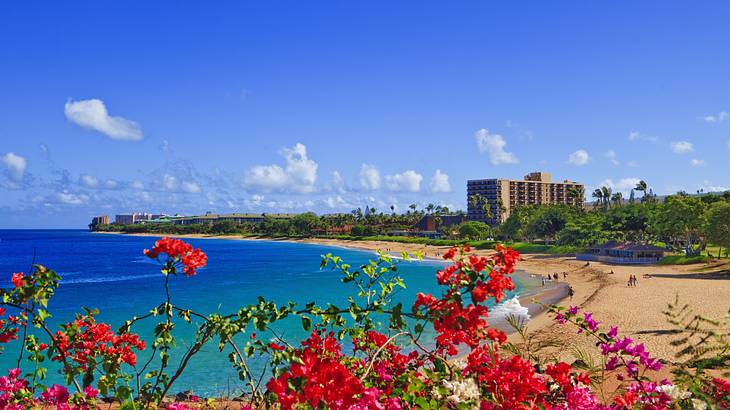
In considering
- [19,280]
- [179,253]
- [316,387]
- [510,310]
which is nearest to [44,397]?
[19,280]

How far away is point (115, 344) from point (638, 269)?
181 ft

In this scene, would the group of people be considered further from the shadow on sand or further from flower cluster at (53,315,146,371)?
flower cluster at (53,315,146,371)

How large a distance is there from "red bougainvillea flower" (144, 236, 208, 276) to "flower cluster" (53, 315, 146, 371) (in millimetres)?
1159

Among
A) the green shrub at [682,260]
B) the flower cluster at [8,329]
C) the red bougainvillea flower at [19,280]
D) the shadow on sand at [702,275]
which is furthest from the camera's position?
the green shrub at [682,260]

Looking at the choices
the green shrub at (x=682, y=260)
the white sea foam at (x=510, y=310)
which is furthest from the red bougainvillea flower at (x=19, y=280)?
the green shrub at (x=682, y=260)

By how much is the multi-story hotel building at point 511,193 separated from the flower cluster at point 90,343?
463ft

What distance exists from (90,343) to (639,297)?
3667cm

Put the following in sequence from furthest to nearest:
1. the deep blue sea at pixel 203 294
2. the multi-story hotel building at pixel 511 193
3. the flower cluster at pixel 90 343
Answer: the multi-story hotel building at pixel 511 193
the deep blue sea at pixel 203 294
the flower cluster at pixel 90 343

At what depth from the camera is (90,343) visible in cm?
453

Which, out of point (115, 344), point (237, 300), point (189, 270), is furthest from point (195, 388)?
point (237, 300)

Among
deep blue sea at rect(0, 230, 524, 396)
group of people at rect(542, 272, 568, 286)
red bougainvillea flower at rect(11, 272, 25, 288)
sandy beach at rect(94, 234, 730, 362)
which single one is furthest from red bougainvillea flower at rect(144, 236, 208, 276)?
group of people at rect(542, 272, 568, 286)

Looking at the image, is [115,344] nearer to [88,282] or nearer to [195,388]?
[195,388]

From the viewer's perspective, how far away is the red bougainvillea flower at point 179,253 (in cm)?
353

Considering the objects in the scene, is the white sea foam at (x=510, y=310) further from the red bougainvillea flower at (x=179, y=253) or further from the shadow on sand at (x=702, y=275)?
the red bougainvillea flower at (x=179, y=253)
